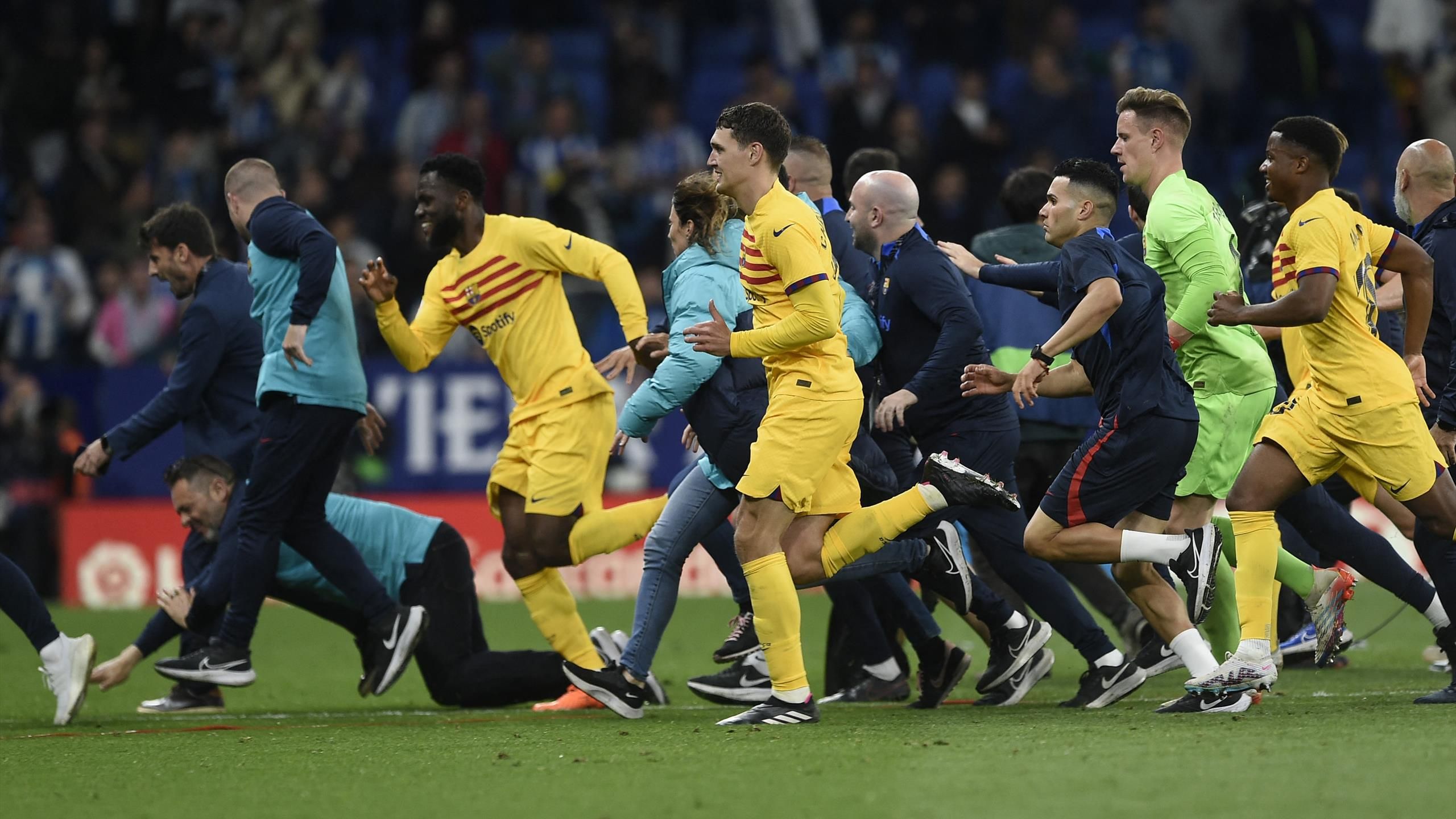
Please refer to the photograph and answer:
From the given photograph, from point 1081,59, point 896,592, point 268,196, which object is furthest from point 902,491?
point 1081,59

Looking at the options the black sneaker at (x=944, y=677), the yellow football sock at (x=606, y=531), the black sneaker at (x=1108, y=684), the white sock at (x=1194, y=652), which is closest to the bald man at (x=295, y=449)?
the yellow football sock at (x=606, y=531)

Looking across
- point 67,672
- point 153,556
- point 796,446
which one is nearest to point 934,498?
point 796,446

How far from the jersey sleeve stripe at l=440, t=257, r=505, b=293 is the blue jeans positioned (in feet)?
4.06

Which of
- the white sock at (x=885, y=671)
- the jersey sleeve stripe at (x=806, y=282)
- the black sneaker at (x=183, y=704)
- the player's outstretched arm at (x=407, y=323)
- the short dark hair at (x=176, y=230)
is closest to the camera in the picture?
the jersey sleeve stripe at (x=806, y=282)

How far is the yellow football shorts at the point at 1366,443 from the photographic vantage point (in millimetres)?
6418

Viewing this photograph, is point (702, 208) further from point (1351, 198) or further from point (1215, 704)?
point (1351, 198)

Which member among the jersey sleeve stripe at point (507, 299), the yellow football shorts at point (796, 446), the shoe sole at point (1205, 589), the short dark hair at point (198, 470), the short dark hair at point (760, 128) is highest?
the short dark hair at point (760, 128)

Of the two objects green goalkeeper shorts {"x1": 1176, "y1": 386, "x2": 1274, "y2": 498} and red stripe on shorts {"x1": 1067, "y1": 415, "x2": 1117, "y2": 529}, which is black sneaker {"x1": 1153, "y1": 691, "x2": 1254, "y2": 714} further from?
green goalkeeper shorts {"x1": 1176, "y1": 386, "x2": 1274, "y2": 498}

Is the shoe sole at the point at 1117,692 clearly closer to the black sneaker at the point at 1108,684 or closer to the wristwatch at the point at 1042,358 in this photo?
the black sneaker at the point at 1108,684

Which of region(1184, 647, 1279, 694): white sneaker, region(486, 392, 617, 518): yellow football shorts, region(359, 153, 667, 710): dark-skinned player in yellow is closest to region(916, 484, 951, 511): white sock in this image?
region(1184, 647, 1279, 694): white sneaker

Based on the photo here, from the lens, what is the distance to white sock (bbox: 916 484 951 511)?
6.80 meters

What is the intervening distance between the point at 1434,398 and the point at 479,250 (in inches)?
161

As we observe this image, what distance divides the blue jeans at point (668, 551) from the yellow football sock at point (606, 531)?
0.75 feet

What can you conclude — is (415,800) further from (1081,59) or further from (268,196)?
(1081,59)
